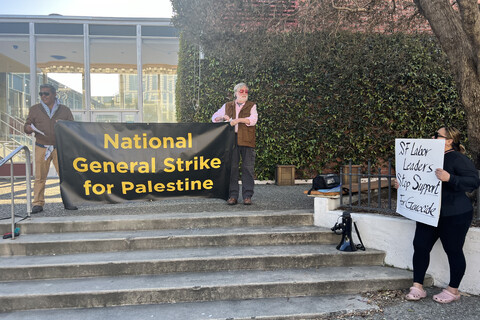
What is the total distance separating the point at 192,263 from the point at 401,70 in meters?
7.48

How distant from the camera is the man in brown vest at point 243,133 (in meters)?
5.76

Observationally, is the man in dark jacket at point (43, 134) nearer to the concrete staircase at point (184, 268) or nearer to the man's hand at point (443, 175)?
the concrete staircase at point (184, 268)

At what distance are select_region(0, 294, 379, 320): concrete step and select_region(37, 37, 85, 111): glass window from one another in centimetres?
958

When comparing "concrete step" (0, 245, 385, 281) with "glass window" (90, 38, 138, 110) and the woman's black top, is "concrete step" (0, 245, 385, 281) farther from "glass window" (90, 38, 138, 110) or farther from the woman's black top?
"glass window" (90, 38, 138, 110)

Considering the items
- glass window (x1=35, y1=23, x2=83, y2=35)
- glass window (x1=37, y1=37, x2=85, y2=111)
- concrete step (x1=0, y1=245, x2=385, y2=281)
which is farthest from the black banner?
glass window (x1=35, y1=23, x2=83, y2=35)

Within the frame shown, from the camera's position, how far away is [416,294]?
141 inches

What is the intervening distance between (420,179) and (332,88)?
5625 millimetres

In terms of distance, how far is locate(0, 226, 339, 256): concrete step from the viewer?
430 centimetres

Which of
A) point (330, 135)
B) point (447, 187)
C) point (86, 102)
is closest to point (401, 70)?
point (330, 135)

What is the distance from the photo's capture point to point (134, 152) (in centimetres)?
543

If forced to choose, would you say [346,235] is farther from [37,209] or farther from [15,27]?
[15,27]

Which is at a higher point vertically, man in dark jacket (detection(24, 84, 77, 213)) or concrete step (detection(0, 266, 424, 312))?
man in dark jacket (detection(24, 84, 77, 213))

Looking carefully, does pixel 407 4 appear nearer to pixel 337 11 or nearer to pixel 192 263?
pixel 337 11

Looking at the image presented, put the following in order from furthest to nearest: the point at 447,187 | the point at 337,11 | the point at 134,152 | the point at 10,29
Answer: the point at 10,29 → the point at 337,11 → the point at 134,152 → the point at 447,187
